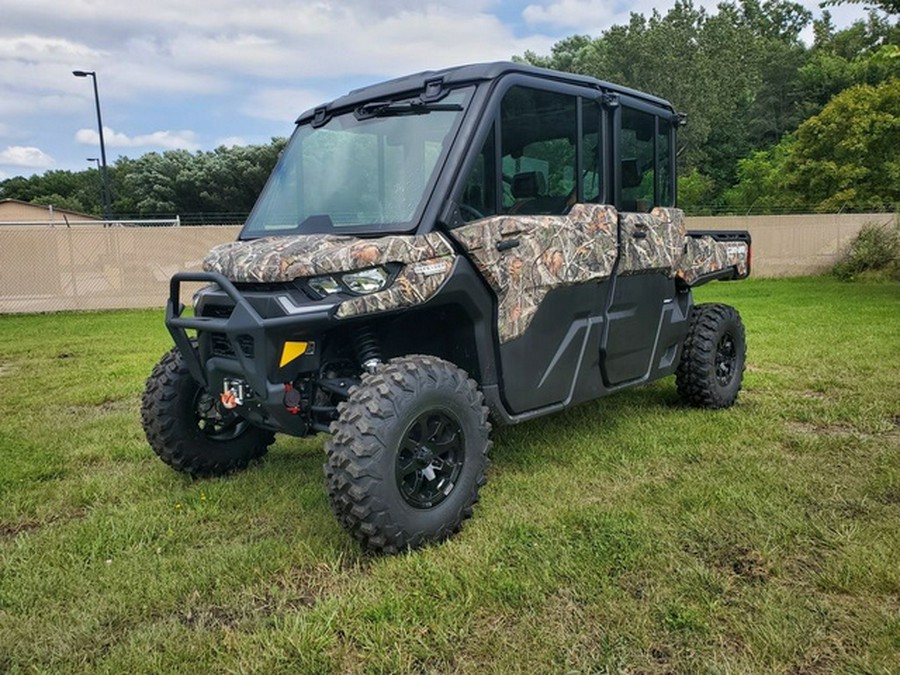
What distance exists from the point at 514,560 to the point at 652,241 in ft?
8.24

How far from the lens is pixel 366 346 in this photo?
354 cm

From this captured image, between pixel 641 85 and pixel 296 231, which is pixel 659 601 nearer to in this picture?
pixel 296 231

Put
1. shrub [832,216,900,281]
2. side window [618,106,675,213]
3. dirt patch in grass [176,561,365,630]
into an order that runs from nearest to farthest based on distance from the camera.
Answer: dirt patch in grass [176,561,365,630] → side window [618,106,675,213] → shrub [832,216,900,281]

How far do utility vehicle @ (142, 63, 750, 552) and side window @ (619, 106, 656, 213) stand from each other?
0.02 m

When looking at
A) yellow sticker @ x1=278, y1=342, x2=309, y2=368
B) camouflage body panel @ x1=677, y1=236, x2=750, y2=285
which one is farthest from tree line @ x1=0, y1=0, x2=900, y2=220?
yellow sticker @ x1=278, y1=342, x2=309, y2=368

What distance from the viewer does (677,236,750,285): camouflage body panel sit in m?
5.25

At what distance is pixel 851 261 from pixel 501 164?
18092mm

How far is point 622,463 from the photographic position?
4.30 meters

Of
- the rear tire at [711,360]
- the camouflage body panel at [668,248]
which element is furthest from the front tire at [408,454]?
the rear tire at [711,360]

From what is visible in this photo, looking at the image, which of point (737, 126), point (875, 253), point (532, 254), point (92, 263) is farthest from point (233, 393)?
point (737, 126)

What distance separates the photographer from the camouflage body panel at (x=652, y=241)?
445cm

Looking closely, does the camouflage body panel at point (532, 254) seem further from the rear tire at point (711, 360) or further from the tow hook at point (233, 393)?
the rear tire at point (711, 360)

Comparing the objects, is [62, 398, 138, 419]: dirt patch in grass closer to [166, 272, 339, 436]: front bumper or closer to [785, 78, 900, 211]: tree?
[166, 272, 339, 436]: front bumper

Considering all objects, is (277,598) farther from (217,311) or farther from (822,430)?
(822,430)
